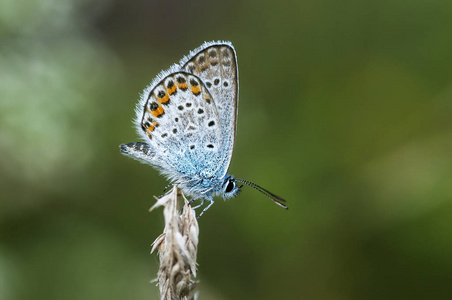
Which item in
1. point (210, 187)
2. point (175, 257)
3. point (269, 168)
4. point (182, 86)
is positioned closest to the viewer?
point (175, 257)

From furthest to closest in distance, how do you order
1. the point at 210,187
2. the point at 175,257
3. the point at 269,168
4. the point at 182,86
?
the point at 269,168 → the point at 182,86 → the point at 210,187 → the point at 175,257

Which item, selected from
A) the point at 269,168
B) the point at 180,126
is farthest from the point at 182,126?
the point at 269,168

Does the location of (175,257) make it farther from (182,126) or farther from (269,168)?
(269,168)

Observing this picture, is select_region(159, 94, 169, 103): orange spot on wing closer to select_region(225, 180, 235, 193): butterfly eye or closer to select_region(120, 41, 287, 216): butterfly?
select_region(120, 41, 287, 216): butterfly

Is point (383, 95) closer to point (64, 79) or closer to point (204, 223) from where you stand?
point (204, 223)

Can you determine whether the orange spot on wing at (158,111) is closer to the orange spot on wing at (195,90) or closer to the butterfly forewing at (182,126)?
the butterfly forewing at (182,126)

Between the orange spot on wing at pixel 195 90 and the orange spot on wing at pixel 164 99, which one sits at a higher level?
the orange spot on wing at pixel 195 90

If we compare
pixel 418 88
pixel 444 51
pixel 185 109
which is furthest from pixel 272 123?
pixel 444 51

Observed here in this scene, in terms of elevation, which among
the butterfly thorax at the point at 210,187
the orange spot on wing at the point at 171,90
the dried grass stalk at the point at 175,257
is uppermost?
the orange spot on wing at the point at 171,90

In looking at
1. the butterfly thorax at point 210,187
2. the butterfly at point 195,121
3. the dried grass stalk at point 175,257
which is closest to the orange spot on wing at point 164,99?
the butterfly at point 195,121

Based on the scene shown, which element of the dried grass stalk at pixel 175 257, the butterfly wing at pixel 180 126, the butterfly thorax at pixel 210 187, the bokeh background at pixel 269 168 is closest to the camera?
the dried grass stalk at pixel 175 257
